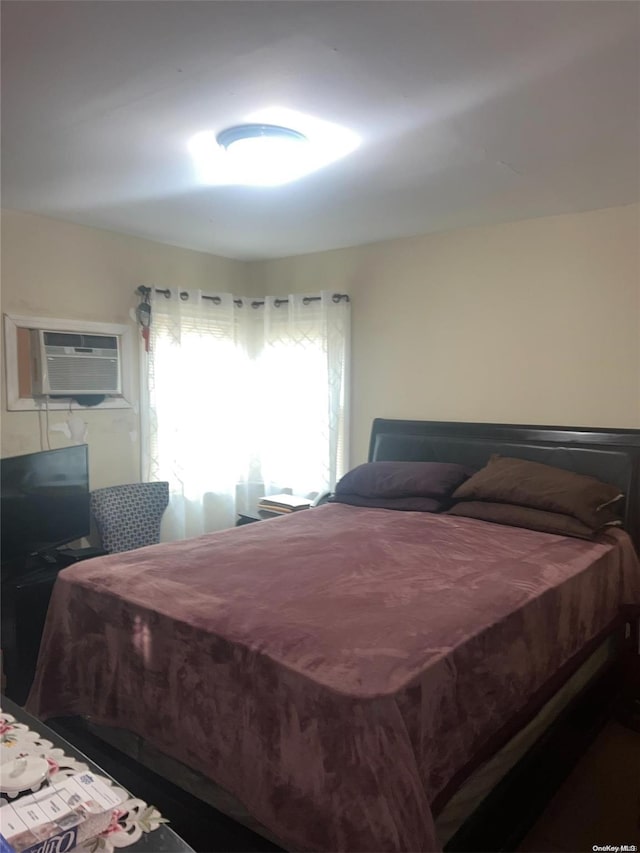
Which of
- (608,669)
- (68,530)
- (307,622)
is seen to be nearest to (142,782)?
(307,622)

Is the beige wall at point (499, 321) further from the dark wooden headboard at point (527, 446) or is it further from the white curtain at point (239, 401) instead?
the white curtain at point (239, 401)

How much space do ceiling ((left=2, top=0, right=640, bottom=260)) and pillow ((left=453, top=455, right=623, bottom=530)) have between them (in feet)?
4.39

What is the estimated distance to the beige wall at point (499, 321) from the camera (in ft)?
10.3

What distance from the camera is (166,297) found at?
12.9ft

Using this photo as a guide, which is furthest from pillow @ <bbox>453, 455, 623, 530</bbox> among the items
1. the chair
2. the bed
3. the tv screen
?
the tv screen

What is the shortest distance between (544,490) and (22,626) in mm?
2439

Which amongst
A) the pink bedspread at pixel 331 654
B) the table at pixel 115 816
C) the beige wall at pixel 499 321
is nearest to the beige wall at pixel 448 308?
the beige wall at pixel 499 321

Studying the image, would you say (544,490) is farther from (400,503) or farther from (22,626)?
(22,626)

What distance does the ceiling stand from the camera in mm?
1516

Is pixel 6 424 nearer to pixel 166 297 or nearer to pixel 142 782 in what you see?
pixel 166 297

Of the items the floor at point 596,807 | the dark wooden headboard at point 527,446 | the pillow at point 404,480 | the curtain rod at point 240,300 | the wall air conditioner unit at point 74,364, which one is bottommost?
the floor at point 596,807

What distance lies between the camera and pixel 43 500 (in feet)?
10.0

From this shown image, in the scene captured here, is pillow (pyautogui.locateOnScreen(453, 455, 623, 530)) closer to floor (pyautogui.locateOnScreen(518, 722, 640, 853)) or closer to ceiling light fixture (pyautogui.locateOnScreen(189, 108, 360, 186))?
floor (pyautogui.locateOnScreen(518, 722, 640, 853))

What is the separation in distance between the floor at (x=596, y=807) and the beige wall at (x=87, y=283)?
2.84 metres
